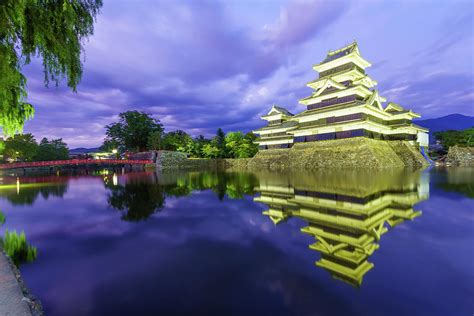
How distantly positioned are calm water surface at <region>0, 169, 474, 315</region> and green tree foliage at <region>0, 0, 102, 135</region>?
4.10 metres

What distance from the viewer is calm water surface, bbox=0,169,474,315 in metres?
2.24

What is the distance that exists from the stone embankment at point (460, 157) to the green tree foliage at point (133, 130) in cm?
5153

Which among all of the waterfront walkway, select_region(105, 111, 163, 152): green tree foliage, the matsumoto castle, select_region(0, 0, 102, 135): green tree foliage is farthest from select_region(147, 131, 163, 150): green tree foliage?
the waterfront walkway

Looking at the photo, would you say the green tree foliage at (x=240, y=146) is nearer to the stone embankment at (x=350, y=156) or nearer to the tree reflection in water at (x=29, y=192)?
the stone embankment at (x=350, y=156)

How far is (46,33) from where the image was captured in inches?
204

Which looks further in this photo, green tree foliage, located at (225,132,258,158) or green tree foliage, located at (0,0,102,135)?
green tree foliage, located at (225,132,258,158)

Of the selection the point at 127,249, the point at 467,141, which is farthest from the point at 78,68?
the point at 467,141

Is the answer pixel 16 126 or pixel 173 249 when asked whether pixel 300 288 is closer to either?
pixel 173 249

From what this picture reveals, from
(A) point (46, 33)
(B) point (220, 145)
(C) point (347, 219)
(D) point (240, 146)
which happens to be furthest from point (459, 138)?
(A) point (46, 33)

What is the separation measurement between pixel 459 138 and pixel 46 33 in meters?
45.0

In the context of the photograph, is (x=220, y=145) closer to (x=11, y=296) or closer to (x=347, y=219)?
(x=347, y=219)

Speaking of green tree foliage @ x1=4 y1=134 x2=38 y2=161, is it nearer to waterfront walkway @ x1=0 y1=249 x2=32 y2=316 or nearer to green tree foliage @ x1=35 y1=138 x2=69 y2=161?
green tree foliage @ x1=35 y1=138 x2=69 y2=161

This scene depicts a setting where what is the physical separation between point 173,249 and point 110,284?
124cm

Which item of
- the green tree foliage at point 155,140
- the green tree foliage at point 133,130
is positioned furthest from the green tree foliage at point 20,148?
the green tree foliage at point 155,140
